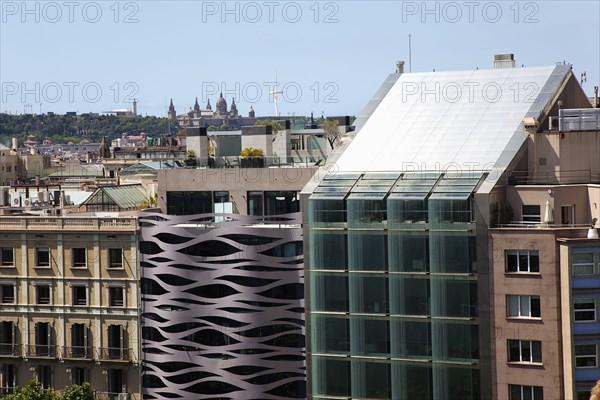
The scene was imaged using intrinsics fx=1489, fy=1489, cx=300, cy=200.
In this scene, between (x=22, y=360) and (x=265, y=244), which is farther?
(x=22, y=360)

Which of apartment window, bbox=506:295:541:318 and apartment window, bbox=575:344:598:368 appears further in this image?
apartment window, bbox=506:295:541:318

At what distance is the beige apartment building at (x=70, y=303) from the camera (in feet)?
265

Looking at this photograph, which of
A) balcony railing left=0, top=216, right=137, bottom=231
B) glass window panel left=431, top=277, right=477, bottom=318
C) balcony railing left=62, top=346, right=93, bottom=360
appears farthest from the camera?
balcony railing left=62, top=346, right=93, bottom=360

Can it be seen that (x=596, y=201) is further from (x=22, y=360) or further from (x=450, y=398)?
(x=22, y=360)

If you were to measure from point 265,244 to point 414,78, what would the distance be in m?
11.5

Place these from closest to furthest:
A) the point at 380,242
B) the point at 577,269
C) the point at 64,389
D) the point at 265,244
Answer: the point at 577,269 → the point at 380,242 → the point at 265,244 → the point at 64,389

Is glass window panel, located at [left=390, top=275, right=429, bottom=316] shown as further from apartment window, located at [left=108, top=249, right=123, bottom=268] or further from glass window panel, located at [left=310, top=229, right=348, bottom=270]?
apartment window, located at [left=108, top=249, right=123, bottom=268]

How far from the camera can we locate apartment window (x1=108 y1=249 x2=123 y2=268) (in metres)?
81.1

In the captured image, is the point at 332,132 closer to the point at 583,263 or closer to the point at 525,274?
the point at 525,274

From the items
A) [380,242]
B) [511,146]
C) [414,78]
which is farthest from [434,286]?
[414,78]

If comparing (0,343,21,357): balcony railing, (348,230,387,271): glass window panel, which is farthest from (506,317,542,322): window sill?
(0,343,21,357): balcony railing

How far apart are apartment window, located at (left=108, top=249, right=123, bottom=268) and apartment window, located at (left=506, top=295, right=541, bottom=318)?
24.0 metres

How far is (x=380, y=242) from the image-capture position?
69.8 meters

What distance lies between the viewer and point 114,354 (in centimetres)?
8119
